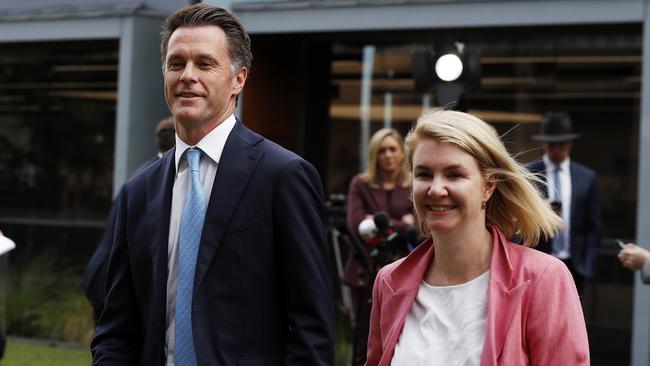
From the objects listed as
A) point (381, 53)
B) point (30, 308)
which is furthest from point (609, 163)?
point (30, 308)

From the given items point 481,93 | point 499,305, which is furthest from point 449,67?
point 499,305

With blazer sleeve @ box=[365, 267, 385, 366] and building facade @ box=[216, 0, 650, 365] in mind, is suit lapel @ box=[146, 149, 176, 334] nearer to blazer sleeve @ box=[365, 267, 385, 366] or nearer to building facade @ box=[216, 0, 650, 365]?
blazer sleeve @ box=[365, 267, 385, 366]

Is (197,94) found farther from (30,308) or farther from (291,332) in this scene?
(30,308)

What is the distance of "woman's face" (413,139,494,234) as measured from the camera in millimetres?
3227

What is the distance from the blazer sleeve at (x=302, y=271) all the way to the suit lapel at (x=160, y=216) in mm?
338

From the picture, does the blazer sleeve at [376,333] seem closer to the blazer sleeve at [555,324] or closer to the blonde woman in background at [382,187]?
the blazer sleeve at [555,324]

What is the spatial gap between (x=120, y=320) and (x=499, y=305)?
1.25 metres

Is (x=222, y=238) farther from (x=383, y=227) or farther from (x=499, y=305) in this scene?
(x=383, y=227)

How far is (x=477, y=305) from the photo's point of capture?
321 cm

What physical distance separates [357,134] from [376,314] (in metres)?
10.6

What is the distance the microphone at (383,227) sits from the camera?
8102 millimetres

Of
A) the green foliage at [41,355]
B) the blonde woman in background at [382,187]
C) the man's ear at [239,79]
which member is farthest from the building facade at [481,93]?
the man's ear at [239,79]

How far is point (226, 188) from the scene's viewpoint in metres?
3.60

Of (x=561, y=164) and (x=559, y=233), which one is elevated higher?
(x=561, y=164)
